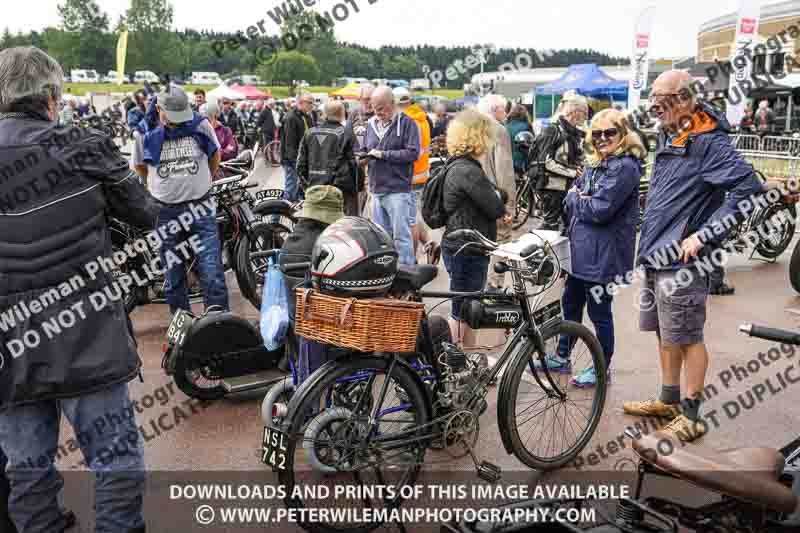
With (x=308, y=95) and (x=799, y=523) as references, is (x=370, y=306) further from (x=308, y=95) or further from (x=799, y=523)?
(x=308, y=95)

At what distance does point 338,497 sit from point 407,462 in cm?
36

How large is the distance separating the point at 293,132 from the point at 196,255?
534 cm

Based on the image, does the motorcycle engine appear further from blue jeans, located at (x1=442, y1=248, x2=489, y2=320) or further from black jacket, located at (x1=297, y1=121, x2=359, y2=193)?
black jacket, located at (x1=297, y1=121, x2=359, y2=193)

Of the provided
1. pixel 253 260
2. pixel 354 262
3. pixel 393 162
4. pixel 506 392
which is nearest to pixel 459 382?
pixel 506 392

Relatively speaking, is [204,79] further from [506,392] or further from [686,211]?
[506,392]

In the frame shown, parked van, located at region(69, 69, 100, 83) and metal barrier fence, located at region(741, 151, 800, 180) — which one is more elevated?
parked van, located at region(69, 69, 100, 83)

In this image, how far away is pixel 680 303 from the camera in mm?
4215

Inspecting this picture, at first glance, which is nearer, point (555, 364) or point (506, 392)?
point (506, 392)

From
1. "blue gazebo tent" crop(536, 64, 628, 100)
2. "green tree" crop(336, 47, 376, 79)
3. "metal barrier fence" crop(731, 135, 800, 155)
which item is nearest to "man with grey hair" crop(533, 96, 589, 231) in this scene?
"metal barrier fence" crop(731, 135, 800, 155)

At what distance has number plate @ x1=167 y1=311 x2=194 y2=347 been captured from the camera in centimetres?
459

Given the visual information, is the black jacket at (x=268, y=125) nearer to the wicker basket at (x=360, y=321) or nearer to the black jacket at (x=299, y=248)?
the black jacket at (x=299, y=248)

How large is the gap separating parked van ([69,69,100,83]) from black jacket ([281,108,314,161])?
213 feet

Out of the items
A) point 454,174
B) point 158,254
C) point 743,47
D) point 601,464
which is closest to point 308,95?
point 158,254

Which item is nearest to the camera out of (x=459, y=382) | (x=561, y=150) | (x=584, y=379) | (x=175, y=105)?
(x=459, y=382)
